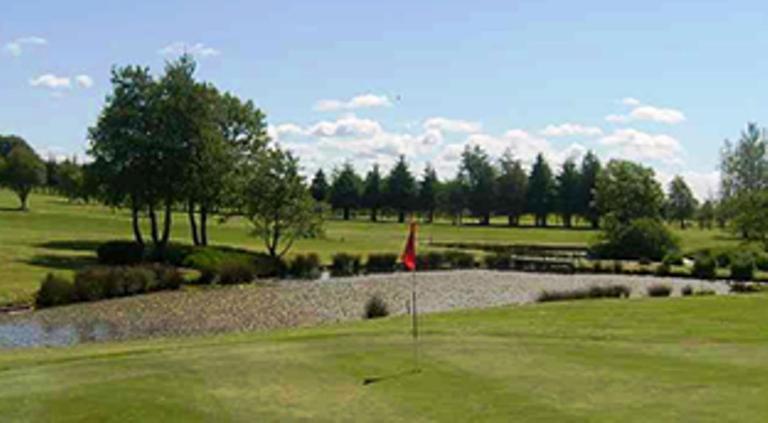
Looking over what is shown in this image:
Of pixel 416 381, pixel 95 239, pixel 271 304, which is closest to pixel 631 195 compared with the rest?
pixel 95 239

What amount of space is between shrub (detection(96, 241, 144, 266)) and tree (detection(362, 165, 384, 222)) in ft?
308

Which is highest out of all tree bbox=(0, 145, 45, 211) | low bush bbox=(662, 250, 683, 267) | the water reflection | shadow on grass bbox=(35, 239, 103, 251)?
tree bbox=(0, 145, 45, 211)

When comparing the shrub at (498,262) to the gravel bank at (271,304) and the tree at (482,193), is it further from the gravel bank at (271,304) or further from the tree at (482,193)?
the tree at (482,193)

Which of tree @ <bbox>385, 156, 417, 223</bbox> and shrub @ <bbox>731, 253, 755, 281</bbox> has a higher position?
tree @ <bbox>385, 156, 417, 223</bbox>

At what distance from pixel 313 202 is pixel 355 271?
6317 millimetres

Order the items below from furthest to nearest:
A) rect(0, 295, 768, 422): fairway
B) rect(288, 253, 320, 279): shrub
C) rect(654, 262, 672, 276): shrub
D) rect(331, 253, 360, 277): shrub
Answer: rect(654, 262, 672, 276): shrub < rect(331, 253, 360, 277): shrub < rect(288, 253, 320, 279): shrub < rect(0, 295, 768, 422): fairway

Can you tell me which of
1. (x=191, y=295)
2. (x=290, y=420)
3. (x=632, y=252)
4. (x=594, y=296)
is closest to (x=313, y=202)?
(x=191, y=295)

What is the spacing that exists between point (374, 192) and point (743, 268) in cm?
9418

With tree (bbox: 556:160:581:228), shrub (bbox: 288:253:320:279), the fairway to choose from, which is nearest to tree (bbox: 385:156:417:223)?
tree (bbox: 556:160:581:228)

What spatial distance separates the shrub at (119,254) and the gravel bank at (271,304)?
1042 centimetres

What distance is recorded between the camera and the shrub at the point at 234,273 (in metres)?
50.4

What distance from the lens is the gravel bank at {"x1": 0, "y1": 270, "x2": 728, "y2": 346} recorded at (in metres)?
32.2

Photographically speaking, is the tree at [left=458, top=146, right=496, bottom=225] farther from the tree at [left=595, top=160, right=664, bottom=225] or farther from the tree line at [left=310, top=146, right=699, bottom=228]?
the tree at [left=595, top=160, right=664, bottom=225]

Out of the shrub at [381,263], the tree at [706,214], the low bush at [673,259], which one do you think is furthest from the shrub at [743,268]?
the tree at [706,214]
